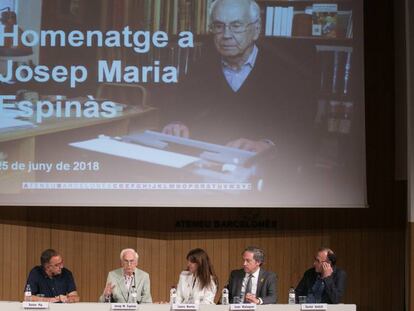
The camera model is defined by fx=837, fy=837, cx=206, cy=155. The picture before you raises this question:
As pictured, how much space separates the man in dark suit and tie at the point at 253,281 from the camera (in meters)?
6.58

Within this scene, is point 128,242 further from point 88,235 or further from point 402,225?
point 402,225

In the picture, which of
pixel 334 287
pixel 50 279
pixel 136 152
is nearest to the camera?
pixel 334 287

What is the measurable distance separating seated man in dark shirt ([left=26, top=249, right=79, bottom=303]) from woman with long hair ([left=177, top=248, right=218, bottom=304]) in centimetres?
88

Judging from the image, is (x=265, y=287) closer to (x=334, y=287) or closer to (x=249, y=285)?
(x=249, y=285)

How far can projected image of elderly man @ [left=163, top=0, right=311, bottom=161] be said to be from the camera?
756cm

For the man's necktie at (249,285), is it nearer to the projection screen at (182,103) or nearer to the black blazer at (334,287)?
the black blazer at (334,287)

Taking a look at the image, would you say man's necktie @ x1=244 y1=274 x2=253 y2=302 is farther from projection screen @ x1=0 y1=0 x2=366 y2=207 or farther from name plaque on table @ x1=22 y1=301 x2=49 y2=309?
name plaque on table @ x1=22 y1=301 x2=49 y2=309

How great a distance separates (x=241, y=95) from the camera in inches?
299

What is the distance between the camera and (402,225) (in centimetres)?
827

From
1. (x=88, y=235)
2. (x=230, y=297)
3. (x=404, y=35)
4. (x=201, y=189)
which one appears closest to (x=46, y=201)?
(x=88, y=235)

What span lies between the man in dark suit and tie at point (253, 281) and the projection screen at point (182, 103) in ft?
3.25

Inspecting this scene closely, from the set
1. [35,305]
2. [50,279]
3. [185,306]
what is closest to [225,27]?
[50,279]

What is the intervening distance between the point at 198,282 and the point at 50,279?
3.96 ft

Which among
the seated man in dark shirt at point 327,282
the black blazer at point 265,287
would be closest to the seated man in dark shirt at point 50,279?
the black blazer at point 265,287
